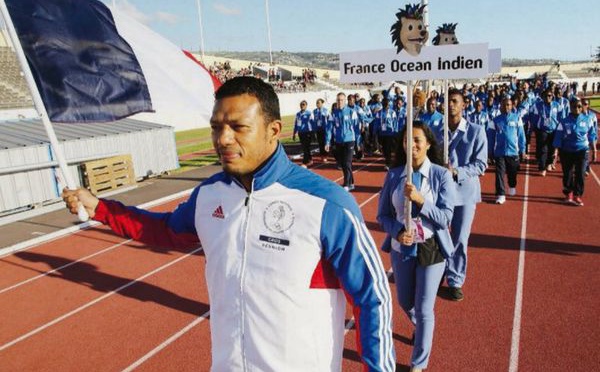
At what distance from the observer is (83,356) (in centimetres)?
498

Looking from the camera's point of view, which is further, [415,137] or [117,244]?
[117,244]

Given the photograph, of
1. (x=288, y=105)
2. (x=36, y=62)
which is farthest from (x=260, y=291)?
(x=288, y=105)

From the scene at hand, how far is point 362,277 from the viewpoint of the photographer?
1917 millimetres

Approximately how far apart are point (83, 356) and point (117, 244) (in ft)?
12.4

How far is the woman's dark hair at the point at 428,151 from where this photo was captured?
403 centimetres

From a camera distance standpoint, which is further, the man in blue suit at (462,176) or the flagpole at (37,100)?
the man in blue suit at (462,176)

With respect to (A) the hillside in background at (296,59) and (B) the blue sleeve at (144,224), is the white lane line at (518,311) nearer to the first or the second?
(B) the blue sleeve at (144,224)

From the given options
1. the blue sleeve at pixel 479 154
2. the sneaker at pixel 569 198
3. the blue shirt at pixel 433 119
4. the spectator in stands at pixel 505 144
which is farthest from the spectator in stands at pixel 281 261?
the sneaker at pixel 569 198

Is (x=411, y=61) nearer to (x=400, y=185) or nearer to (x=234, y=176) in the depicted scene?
(x=400, y=185)

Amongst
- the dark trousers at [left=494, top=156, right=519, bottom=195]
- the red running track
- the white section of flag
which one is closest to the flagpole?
the white section of flag

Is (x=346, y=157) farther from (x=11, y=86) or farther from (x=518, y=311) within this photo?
(x=11, y=86)

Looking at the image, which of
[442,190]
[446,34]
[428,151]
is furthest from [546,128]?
[442,190]

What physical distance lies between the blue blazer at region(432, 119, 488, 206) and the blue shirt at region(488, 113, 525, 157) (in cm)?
461

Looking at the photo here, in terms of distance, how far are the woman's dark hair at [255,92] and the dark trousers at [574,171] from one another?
9.17 meters
